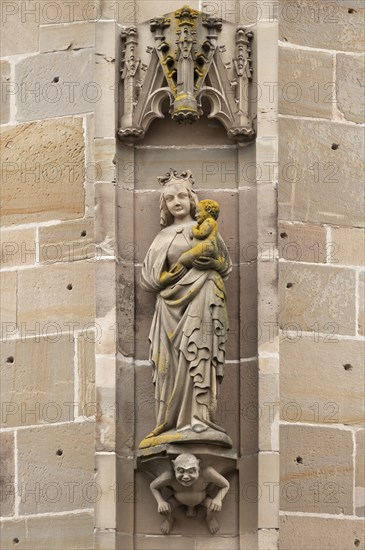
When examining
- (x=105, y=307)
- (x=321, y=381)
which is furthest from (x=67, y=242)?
(x=321, y=381)

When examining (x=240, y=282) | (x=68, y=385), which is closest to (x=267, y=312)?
(x=240, y=282)

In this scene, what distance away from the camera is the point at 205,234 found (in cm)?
1619

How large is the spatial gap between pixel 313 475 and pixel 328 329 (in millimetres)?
897

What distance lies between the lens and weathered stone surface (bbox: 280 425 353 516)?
1653cm

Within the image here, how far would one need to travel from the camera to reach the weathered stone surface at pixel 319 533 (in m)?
16.4

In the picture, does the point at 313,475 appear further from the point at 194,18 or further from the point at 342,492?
the point at 194,18

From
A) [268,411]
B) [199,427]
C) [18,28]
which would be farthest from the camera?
[18,28]

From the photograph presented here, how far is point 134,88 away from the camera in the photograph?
16688 mm

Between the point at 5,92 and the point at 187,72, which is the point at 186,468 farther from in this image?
the point at 5,92

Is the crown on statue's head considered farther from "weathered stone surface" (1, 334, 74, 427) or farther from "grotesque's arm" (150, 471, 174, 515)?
"grotesque's arm" (150, 471, 174, 515)

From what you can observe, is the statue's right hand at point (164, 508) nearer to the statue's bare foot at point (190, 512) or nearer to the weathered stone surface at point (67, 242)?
the statue's bare foot at point (190, 512)

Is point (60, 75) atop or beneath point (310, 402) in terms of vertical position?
atop

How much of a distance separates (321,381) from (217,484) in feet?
3.81

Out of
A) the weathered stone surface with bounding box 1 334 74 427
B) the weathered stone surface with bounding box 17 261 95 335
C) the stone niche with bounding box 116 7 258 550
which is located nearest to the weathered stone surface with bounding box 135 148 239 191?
the stone niche with bounding box 116 7 258 550
